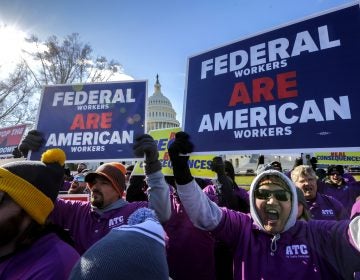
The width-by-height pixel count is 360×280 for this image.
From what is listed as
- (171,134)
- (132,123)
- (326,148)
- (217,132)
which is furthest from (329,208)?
(171,134)

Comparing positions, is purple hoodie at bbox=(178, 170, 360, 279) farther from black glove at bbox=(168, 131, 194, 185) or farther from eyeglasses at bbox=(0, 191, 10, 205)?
eyeglasses at bbox=(0, 191, 10, 205)

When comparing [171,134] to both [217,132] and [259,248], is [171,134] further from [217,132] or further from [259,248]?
[259,248]

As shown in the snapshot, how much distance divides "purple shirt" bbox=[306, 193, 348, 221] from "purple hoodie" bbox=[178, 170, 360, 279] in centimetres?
178

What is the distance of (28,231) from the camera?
1.54 m

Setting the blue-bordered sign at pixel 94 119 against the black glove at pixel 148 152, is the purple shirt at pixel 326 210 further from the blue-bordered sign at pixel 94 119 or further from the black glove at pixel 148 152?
the blue-bordered sign at pixel 94 119

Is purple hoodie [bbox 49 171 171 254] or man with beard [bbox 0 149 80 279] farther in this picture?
purple hoodie [bbox 49 171 171 254]

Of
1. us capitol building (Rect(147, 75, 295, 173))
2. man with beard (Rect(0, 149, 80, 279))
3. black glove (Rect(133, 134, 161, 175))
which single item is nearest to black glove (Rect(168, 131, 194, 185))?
black glove (Rect(133, 134, 161, 175))

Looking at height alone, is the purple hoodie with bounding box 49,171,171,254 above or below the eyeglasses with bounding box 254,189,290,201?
below

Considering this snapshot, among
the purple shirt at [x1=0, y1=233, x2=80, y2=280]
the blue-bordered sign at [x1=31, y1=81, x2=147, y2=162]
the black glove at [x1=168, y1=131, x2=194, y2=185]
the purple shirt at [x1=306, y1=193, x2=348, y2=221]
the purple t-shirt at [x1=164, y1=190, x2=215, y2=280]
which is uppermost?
the blue-bordered sign at [x1=31, y1=81, x2=147, y2=162]

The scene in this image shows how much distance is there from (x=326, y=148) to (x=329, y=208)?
172cm

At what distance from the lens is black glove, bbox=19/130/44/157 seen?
318 cm

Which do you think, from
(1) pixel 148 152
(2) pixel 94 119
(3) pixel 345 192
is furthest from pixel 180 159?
(3) pixel 345 192

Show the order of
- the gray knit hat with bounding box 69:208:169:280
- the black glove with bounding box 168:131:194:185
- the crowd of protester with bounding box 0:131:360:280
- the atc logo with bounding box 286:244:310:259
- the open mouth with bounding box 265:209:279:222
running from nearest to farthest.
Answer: the gray knit hat with bounding box 69:208:169:280, the crowd of protester with bounding box 0:131:360:280, the atc logo with bounding box 286:244:310:259, the open mouth with bounding box 265:209:279:222, the black glove with bounding box 168:131:194:185

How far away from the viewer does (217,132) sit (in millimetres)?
2986
